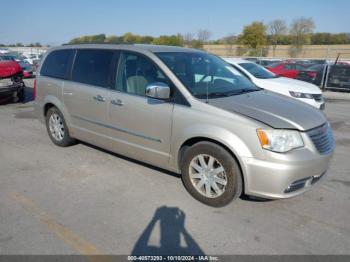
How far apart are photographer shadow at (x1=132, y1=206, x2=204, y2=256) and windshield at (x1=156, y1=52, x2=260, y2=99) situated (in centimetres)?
143

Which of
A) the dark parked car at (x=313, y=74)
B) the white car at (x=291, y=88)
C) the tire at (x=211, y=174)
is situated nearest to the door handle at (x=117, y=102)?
the tire at (x=211, y=174)

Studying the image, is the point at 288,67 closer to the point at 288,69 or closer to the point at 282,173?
the point at 288,69

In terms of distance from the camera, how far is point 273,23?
54.2 metres

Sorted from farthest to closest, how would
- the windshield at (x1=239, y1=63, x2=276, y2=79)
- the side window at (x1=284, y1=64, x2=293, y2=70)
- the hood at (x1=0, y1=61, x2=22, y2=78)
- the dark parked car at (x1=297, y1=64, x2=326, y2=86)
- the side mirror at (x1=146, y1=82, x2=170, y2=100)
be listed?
1. the side window at (x1=284, y1=64, x2=293, y2=70)
2. the dark parked car at (x1=297, y1=64, x2=326, y2=86)
3. the hood at (x1=0, y1=61, x2=22, y2=78)
4. the windshield at (x1=239, y1=63, x2=276, y2=79)
5. the side mirror at (x1=146, y1=82, x2=170, y2=100)

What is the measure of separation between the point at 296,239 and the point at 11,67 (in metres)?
9.89

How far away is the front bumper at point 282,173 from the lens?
3.20 meters

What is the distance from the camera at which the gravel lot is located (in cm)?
298

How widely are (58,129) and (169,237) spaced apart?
3588 millimetres

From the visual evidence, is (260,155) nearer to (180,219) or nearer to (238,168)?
(238,168)

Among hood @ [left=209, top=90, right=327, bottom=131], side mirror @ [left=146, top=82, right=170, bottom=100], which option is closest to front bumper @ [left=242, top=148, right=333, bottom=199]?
hood @ [left=209, top=90, right=327, bottom=131]

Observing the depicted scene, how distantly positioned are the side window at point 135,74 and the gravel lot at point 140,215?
1257 mm

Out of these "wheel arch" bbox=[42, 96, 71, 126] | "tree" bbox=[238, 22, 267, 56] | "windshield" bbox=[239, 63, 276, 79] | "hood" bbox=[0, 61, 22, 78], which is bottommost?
"wheel arch" bbox=[42, 96, 71, 126]

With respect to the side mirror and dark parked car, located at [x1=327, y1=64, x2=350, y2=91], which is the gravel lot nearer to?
the side mirror

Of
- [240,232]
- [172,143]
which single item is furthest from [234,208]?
[172,143]
